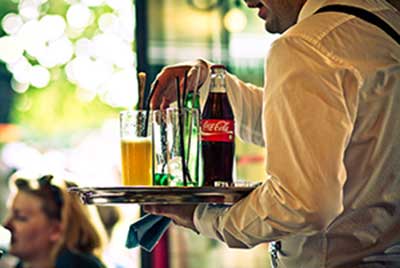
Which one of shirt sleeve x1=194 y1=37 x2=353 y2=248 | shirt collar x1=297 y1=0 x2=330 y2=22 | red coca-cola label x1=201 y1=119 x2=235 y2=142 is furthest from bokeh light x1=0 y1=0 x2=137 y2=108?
shirt sleeve x1=194 y1=37 x2=353 y2=248

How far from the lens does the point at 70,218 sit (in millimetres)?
4047

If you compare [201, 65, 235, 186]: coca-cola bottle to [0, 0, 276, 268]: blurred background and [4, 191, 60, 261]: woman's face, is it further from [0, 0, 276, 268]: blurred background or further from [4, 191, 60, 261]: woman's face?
[0, 0, 276, 268]: blurred background

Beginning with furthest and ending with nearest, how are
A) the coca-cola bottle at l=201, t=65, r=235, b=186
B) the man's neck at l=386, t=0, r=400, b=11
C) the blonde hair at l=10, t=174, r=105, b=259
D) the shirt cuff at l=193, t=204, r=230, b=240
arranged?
1. the blonde hair at l=10, t=174, r=105, b=259
2. the man's neck at l=386, t=0, r=400, b=11
3. the coca-cola bottle at l=201, t=65, r=235, b=186
4. the shirt cuff at l=193, t=204, r=230, b=240

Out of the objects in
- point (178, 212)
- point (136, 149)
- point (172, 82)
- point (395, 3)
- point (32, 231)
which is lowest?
point (32, 231)

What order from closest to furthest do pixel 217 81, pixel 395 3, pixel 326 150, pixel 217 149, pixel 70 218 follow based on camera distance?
pixel 326 150 → pixel 217 149 → pixel 217 81 → pixel 395 3 → pixel 70 218

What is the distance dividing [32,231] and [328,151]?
2.66 metres

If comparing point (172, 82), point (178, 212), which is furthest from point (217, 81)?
point (178, 212)

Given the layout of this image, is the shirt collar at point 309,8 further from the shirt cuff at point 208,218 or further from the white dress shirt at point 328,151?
the shirt cuff at point 208,218

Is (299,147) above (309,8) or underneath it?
underneath

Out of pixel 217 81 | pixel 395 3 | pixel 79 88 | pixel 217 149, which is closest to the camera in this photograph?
pixel 217 149

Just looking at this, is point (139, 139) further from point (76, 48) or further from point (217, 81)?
point (76, 48)

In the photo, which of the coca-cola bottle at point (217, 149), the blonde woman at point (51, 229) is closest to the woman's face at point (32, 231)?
the blonde woman at point (51, 229)

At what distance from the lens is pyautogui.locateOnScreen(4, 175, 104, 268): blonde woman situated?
403 centimetres

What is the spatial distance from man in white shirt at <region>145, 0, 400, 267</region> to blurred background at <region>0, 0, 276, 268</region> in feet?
8.56
